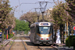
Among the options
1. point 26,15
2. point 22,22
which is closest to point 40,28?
point 26,15

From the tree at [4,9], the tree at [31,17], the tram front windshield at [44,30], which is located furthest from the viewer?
the tree at [31,17]

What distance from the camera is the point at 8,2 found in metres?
27.0

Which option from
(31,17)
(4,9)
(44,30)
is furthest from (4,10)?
(31,17)

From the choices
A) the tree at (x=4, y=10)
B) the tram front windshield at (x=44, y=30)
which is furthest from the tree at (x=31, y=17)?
the tram front windshield at (x=44, y=30)

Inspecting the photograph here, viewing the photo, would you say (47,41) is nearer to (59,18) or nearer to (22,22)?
(59,18)

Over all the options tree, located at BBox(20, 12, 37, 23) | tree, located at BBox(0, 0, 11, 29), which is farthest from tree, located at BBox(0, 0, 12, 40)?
tree, located at BBox(20, 12, 37, 23)

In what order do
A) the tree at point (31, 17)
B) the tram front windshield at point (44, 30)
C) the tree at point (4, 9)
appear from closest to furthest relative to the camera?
the tram front windshield at point (44, 30) → the tree at point (4, 9) → the tree at point (31, 17)

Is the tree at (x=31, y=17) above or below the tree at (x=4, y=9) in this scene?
above

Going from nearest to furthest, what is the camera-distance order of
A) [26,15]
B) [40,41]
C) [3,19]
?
[40,41]
[3,19]
[26,15]

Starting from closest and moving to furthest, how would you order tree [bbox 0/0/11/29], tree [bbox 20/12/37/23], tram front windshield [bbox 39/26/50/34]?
tram front windshield [bbox 39/26/50/34], tree [bbox 0/0/11/29], tree [bbox 20/12/37/23]

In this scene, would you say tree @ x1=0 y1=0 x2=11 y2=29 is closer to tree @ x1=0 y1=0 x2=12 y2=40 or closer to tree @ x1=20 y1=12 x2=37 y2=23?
tree @ x1=0 y1=0 x2=12 y2=40

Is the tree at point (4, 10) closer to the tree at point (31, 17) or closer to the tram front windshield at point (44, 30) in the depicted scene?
the tram front windshield at point (44, 30)

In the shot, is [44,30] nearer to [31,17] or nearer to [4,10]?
[4,10]

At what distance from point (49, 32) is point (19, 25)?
8128 centimetres
